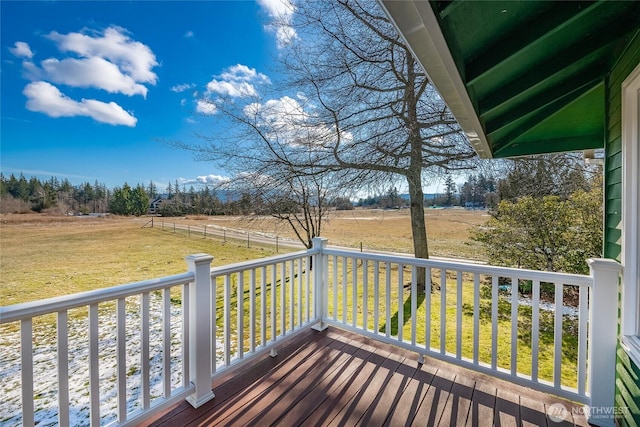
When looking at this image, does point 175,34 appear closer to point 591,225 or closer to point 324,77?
point 324,77

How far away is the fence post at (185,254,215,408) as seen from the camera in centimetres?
195

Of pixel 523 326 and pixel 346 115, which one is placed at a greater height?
pixel 346 115

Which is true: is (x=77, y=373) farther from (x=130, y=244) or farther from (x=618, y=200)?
(x=618, y=200)

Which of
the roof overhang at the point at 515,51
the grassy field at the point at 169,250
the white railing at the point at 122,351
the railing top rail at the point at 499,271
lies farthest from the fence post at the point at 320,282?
the roof overhang at the point at 515,51

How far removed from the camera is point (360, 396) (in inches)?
81.4

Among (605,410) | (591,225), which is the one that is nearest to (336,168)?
(591,225)

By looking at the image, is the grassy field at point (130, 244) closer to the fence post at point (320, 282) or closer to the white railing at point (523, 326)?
the white railing at point (523, 326)

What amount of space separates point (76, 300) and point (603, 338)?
3.17 meters

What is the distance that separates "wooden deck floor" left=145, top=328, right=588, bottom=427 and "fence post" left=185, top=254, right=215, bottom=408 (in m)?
0.11

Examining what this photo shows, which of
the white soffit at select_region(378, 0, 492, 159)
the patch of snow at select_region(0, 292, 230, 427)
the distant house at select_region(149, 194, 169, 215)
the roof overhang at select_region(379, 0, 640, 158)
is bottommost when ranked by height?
the patch of snow at select_region(0, 292, 230, 427)

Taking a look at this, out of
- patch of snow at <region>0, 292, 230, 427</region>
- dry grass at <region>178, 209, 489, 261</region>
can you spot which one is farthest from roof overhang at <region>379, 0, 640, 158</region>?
dry grass at <region>178, 209, 489, 261</region>
